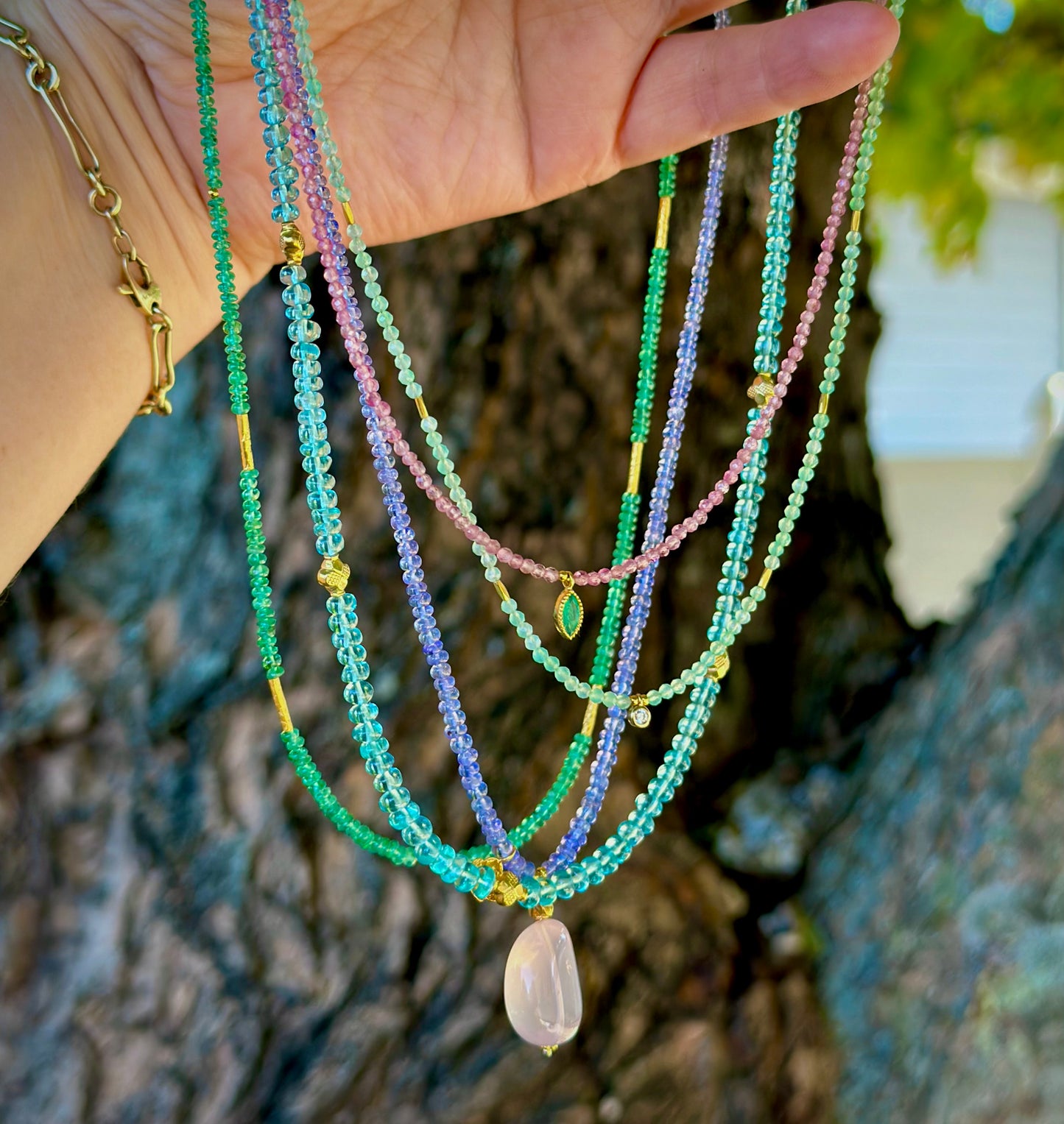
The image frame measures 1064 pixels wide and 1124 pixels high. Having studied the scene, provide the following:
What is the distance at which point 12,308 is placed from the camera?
832 millimetres

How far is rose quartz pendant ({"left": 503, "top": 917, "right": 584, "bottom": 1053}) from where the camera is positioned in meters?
0.95

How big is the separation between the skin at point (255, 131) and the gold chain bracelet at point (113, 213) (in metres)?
0.01

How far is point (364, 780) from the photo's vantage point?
1238 mm

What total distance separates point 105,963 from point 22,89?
35.4 inches

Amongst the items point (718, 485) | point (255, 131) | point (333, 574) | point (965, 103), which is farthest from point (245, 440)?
point (965, 103)

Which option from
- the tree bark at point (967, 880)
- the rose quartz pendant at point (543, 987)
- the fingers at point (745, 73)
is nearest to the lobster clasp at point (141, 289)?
the fingers at point (745, 73)

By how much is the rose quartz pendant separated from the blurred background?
0.99ft

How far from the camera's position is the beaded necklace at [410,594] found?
0.85m

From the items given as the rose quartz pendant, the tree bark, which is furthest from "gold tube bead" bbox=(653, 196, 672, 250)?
the rose quartz pendant

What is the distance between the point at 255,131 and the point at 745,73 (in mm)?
457

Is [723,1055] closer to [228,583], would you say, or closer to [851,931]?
[851,931]

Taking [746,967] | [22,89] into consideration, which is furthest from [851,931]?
[22,89]

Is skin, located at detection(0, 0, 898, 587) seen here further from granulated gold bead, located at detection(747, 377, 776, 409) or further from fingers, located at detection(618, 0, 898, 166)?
granulated gold bead, located at detection(747, 377, 776, 409)

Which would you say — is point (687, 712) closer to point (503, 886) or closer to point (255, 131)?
point (503, 886)
